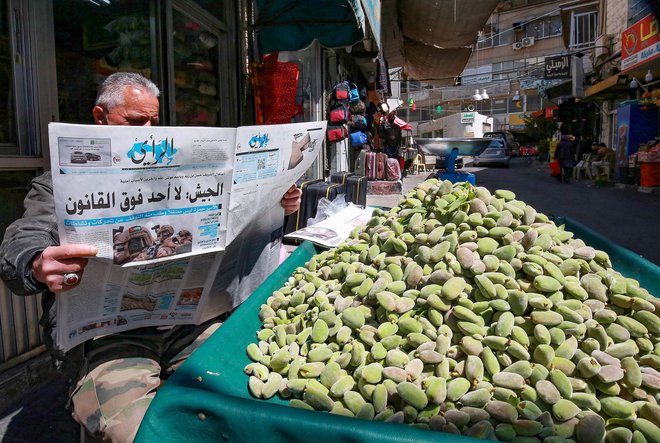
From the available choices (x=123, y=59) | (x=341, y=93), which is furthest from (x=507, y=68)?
(x=123, y=59)

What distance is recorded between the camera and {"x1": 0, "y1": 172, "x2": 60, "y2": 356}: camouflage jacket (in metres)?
1.40

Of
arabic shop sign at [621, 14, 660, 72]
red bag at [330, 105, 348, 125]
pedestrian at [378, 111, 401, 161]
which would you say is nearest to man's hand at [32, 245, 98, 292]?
red bag at [330, 105, 348, 125]

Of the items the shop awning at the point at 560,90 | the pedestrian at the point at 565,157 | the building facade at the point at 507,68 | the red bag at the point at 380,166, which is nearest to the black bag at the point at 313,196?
the red bag at the point at 380,166

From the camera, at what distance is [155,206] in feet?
4.57

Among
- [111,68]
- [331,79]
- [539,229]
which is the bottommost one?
[539,229]

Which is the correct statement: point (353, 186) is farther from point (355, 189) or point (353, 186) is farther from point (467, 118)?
point (467, 118)

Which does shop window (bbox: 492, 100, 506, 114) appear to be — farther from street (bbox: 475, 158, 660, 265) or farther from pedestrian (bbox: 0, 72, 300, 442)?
pedestrian (bbox: 0, 72, 300, 442)

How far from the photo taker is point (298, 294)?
1751mm

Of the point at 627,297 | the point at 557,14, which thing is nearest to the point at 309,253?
the point at 627,297

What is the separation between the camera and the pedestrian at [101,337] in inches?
54.3

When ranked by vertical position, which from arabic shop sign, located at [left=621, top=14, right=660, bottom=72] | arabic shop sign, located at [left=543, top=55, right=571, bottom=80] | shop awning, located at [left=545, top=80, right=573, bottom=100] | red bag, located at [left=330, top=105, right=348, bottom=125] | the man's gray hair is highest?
arabic shop sign, located at [left=543, top=55, right=571, bottom=80]

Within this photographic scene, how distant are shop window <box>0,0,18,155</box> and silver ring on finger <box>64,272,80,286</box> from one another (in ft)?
5.72

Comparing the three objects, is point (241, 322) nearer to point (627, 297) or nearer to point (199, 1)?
point (627, 297)

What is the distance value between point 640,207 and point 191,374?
10.7m
